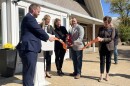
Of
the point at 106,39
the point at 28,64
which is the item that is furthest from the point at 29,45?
the point at 106,39

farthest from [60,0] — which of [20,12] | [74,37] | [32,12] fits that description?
[32,12]

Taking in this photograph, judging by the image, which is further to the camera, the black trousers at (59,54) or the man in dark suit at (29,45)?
the black trousers at (59,54)

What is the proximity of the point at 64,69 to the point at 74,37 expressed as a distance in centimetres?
222

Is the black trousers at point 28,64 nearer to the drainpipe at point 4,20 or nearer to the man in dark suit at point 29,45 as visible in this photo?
the man in dark suit at point 29,45

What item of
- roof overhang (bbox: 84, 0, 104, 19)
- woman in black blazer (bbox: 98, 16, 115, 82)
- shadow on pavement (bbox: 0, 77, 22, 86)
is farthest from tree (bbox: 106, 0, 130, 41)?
shadow on pavement (bbox: 0, 77, 22, 86)

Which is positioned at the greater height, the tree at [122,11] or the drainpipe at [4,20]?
the tree at [122,11]

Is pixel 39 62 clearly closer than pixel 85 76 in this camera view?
Yes

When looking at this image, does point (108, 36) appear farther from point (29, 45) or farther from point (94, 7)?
point (94, 7)

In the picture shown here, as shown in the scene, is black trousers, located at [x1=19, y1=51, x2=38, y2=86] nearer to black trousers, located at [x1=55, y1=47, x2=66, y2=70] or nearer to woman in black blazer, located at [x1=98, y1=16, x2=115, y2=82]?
woman in black blazer, located at [x1=98, y1=16, x2=115, y2=82]

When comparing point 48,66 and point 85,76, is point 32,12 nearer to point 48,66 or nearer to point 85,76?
point 48,66

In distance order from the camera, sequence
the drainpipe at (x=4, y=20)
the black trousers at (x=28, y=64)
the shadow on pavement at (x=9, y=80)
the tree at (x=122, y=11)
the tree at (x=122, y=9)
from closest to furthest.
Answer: the black trousers at (x=28, y=64) → the shadow on pavement at (x=9, y=80) → the drainpipe at (x=4, y=20) → the tree at (x=122, y=11) → the tree at (x=122, y=9)

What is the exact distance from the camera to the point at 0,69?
8766 mm

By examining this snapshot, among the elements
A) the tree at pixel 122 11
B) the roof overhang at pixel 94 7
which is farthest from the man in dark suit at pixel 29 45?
the tree at pixel 122 11

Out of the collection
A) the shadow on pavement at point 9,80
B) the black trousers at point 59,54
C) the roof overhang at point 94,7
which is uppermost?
the roof overhang at point 94,7
